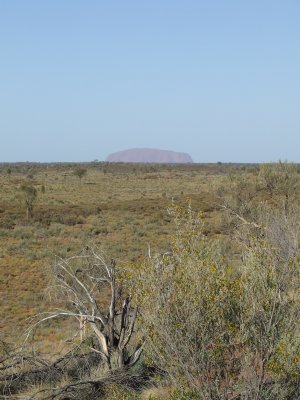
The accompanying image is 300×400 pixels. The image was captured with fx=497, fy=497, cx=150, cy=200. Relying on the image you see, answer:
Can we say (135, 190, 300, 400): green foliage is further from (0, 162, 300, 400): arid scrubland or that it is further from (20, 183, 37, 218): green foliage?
(20, 183, 37, 218): green foliage

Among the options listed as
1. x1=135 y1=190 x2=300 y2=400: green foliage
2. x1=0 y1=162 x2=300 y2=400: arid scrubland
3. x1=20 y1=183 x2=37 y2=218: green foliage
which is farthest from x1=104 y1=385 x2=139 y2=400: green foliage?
x1=20 y1=183 x2=37 y2=218: green foliage

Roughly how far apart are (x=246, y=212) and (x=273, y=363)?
69.4ft

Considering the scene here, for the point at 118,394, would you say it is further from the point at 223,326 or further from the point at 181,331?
the point at 223,326

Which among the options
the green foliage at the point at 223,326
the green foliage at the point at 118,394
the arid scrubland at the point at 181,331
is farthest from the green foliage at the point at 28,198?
the green foliage at the point at 223,326

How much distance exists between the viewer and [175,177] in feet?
306

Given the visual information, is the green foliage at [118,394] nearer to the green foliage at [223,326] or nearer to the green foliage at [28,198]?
the green foliage at [223,326]

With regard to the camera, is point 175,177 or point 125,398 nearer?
point 125,398

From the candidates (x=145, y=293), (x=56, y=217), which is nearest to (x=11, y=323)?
(x=145, y=293)

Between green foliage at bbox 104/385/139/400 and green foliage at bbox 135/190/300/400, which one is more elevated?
green foliage at bbox 135/190/300/400

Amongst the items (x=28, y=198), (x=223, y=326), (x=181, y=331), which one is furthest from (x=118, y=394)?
(x=28, y=198)

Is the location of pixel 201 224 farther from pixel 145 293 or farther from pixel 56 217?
pixel 56 217

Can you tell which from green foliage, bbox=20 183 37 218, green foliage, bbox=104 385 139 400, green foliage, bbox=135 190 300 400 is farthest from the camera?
green foliage, bbox=20 183 37 218

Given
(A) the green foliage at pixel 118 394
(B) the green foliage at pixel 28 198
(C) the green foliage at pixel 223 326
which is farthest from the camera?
(B) the green foliage at pixel 28 198

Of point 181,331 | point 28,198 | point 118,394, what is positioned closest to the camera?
point 181,331
